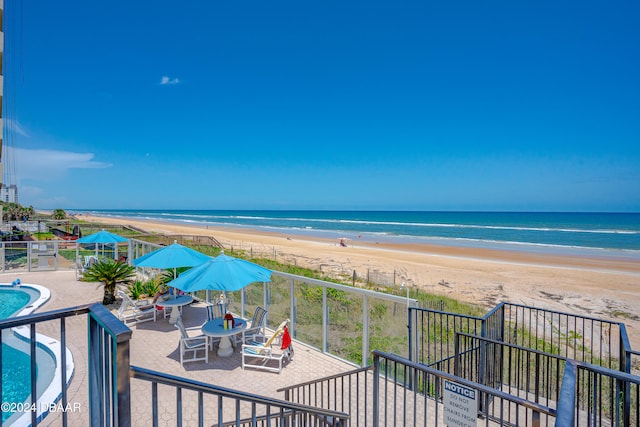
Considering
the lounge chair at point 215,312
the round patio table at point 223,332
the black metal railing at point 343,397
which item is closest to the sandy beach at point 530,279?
the black metal railing at point 343,397

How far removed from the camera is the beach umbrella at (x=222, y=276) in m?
6.06

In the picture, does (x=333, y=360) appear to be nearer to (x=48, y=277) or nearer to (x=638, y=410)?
(x=638, y=410)

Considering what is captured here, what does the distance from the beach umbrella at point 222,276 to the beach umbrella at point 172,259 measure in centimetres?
172

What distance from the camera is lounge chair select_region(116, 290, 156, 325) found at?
848cm

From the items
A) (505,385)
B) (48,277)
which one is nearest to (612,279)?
(505,385)

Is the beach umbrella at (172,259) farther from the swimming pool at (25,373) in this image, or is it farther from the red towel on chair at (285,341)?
the red towel on chair at (285,341)

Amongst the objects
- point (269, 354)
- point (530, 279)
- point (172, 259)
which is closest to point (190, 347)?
point (269, 354)

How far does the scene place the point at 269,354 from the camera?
20.6ft

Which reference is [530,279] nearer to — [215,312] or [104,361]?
[215,312]

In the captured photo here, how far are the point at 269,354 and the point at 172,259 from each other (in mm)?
3697

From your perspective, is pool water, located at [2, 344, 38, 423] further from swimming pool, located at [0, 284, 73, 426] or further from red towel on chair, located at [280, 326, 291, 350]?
red towel on chair, located at [280, 326, 291, 350]

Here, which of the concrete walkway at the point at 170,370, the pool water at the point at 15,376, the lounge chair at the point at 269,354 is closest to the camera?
the concrete walkway at the point at 170,370

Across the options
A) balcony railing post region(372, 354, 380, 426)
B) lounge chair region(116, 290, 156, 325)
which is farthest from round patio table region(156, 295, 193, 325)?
balcony railing post region(372, 354, 380, 426)

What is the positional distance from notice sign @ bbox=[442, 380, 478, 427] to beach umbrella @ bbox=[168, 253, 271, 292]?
4229 mm
